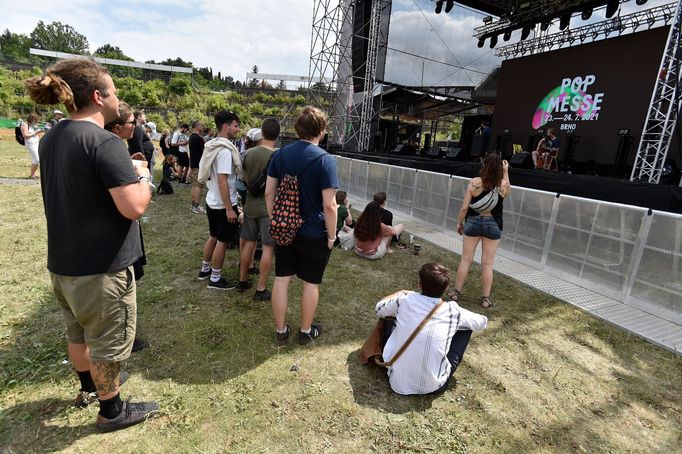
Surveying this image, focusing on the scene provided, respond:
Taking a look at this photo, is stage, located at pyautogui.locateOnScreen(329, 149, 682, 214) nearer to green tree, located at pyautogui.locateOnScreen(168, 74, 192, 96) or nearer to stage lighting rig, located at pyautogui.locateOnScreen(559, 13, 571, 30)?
stage lighting rig, located at pyautogui.locateOnScreen(559, 13, 571, 30)

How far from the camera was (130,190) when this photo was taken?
153 cm

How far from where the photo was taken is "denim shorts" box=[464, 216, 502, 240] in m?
3.45

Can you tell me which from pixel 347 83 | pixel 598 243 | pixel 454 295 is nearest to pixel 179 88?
pixel 347 83

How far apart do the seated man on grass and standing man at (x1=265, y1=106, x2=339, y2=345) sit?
2.24ft

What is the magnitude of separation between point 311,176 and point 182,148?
808cm

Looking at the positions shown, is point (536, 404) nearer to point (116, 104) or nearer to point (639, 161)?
point (116, 104)

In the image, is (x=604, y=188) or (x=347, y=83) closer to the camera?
(x=604, y=188)

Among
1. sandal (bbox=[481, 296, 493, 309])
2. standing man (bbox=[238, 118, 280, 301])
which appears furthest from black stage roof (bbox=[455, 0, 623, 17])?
standing man (bbox=[238, 118, 280, 301])

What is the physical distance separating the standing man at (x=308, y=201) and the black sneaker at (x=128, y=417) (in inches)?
39.9

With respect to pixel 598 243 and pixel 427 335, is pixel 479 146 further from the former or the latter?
pixel 427 335

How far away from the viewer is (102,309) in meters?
1.61

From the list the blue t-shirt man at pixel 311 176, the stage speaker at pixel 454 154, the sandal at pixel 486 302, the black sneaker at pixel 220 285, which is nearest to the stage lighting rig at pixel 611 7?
the stage speaker at pixel 454 154

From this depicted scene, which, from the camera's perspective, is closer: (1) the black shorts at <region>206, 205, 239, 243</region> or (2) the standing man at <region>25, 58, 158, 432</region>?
(2) the standing man at <region>25, 58, 158, 432</region>

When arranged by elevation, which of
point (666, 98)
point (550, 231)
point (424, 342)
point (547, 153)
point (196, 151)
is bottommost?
point (424, 342)
